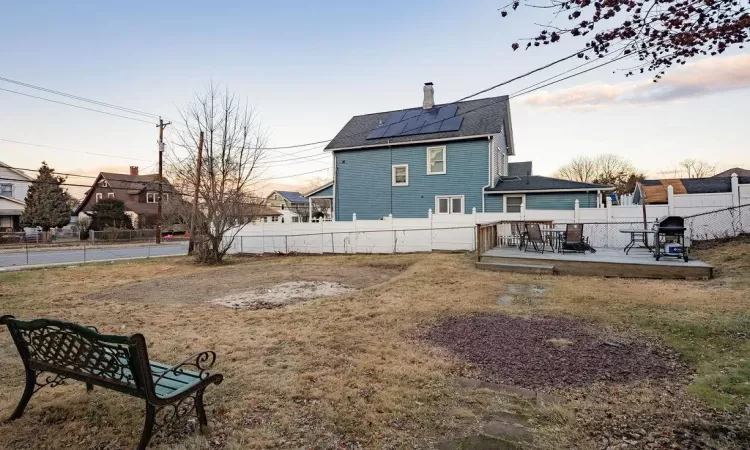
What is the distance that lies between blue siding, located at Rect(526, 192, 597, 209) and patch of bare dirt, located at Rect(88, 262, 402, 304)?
27.9ft

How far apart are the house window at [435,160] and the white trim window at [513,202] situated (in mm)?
3540

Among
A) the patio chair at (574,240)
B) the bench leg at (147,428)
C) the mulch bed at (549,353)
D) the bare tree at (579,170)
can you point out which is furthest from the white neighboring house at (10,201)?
the bare tree at (579,170)

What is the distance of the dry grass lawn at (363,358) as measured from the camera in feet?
8.93

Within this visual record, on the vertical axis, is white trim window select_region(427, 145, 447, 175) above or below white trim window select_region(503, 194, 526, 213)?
above

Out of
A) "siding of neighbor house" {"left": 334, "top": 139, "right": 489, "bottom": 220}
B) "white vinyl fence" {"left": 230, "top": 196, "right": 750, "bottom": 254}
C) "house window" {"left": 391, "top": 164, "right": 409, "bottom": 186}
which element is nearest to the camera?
"white vinyl fence" {"left": 230, "top": 196, "right": 750, "bottom": 254}

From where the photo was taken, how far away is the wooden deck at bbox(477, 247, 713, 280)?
834 cm

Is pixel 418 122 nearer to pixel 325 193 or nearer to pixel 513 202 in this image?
pixel 325 193

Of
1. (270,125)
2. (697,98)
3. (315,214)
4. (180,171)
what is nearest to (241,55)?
(270,125)

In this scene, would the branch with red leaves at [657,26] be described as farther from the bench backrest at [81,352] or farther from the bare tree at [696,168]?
the bare tree at [696,168]

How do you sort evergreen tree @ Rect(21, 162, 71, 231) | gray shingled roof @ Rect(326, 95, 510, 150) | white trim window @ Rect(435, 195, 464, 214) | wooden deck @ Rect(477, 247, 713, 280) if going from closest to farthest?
wooden deck @ Rect(477, 247, 713, 280), gray shingled roof @ Rect(326, 95, 510, 150), white trim window @ Rect(435, 195, 464, 214), evergreen tree @ Rect(21, 162, 71, 231)

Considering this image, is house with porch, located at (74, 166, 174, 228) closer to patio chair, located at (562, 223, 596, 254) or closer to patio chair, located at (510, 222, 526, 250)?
patio chair, located at (510, 222, 526, 250)

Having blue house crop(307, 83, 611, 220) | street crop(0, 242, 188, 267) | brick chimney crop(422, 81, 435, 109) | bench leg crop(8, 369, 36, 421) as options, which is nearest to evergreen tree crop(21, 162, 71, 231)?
street crop(0, 242, 188, 267)

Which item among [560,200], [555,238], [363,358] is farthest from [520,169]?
[363,358]

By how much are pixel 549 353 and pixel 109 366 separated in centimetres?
414
